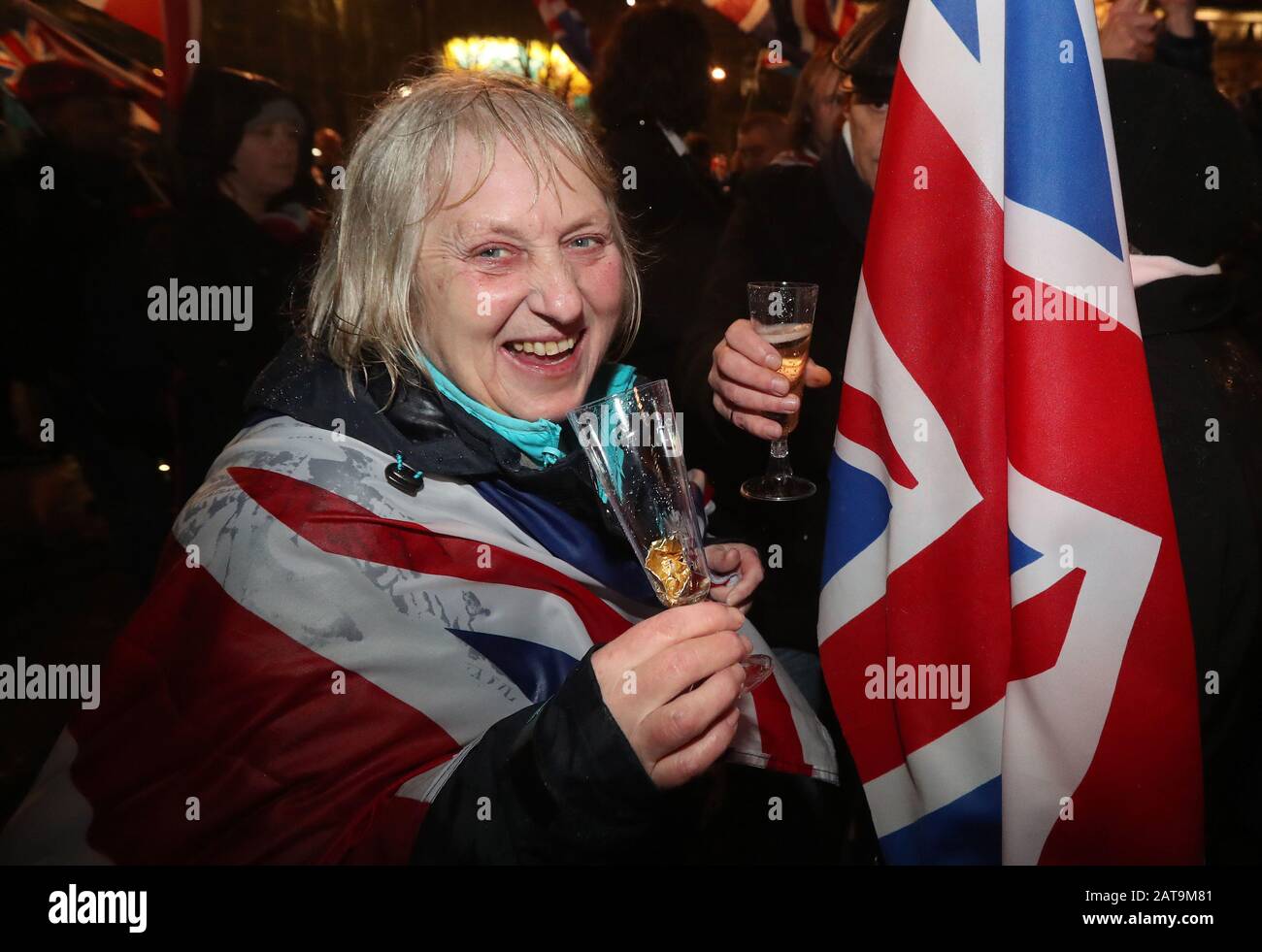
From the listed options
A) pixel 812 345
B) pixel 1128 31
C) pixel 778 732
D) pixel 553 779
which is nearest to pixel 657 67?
pixel 812 345

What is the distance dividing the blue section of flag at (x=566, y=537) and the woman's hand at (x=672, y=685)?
0.46 metres

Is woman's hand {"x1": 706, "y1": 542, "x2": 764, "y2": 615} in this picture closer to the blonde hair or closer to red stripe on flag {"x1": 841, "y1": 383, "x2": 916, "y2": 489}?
red stripe on flag {"x1": 841, "y1": 383, "x2": 916, "y2": 489}

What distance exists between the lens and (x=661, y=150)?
3146 millimetres

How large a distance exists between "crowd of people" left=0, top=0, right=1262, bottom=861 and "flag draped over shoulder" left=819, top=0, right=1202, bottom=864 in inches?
9.6

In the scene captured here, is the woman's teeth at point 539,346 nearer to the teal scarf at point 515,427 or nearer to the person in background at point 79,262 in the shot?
the teal scarf at point 515,427

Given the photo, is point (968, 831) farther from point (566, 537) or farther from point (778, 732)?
point (566, 537)

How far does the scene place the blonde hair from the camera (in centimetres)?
155

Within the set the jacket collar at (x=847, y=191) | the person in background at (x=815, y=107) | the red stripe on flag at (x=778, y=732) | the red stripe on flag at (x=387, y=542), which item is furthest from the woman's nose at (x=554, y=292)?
the person in background at (x=815, y=107)

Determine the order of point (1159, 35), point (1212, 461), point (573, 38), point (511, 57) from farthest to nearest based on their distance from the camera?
point (511, 57) → point (573, 38) → point (1159, 35) → point (1212, 461)

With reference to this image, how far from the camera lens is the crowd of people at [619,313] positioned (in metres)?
1.54

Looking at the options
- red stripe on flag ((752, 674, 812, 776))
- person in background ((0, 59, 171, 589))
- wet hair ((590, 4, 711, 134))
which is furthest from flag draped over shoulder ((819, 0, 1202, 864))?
person in background ((0, 59, 171, 589))

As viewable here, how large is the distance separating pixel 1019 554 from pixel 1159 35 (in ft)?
8.31
